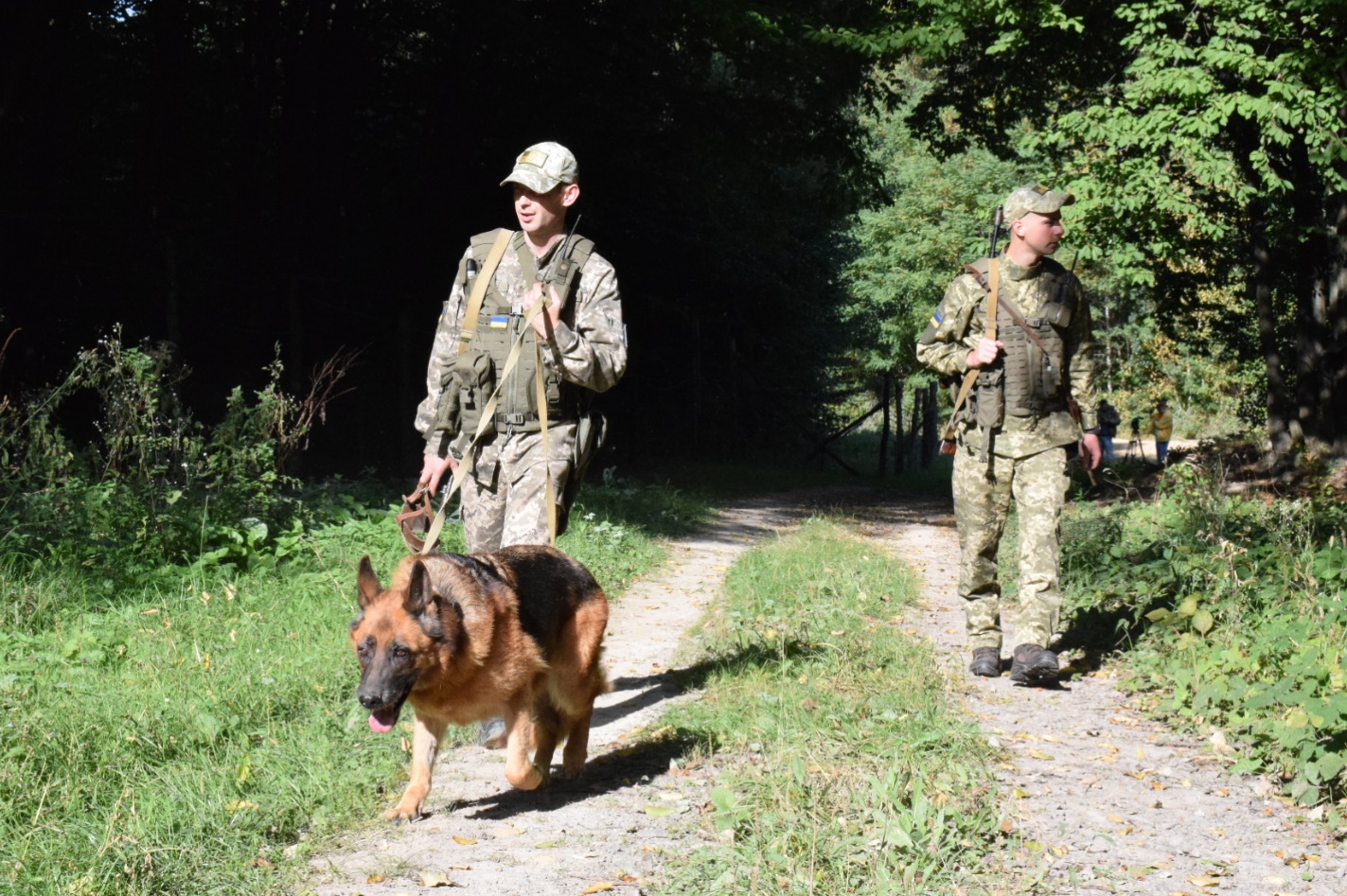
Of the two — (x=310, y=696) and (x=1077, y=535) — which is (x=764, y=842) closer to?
→ (x=310, y=696)

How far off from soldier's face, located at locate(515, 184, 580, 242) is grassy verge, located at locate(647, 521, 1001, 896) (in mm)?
2296

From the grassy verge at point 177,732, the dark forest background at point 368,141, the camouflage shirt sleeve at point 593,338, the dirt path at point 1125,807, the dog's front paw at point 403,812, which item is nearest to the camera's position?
the grassy verge at point 177,732

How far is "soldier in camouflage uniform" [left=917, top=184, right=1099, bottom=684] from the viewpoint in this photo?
6.89m

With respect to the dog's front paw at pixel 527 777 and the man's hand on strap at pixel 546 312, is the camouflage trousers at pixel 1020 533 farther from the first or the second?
the dog's front paw at pixel 527 777

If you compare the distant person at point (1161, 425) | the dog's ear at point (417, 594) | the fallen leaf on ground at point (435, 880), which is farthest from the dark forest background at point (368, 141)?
the fallen leaf on ground at point (435, 880)

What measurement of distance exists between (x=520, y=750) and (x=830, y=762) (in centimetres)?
125

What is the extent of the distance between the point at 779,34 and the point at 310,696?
13844mm

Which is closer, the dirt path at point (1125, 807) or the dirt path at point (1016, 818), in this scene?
the dirt path at point (1016, 818)

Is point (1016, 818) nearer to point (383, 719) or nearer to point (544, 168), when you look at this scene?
point (383, 719)

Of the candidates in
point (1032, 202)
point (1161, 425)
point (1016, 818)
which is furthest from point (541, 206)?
point (1161, 425)

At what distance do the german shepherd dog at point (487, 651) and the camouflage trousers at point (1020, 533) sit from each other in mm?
2785

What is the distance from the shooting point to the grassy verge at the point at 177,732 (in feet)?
12.9

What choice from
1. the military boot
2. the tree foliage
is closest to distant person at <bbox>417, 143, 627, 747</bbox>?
the military boot

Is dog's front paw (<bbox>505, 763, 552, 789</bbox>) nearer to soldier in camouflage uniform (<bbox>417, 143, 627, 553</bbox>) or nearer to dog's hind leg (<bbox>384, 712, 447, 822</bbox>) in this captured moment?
dog's hind leg (<bbox>384, 712, 447, 822</bbox>)
